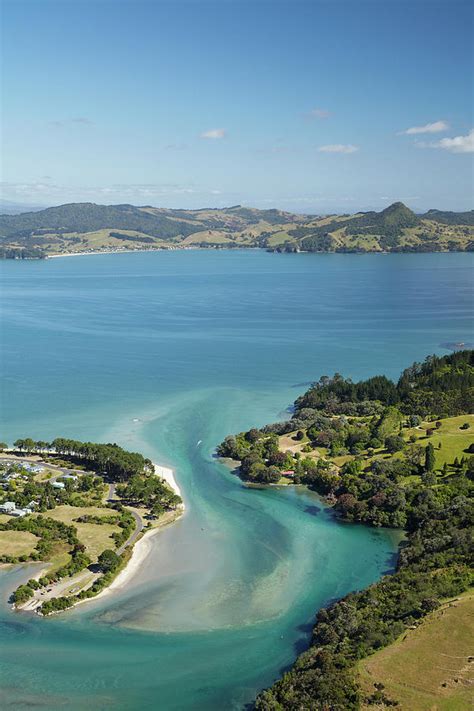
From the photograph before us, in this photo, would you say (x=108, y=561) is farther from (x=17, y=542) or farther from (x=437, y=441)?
(x=437, y=441)

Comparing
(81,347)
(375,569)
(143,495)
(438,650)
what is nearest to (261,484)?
(143,495)

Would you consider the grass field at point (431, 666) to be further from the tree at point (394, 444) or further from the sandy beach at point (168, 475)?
the sandy beach at point (168, 475)

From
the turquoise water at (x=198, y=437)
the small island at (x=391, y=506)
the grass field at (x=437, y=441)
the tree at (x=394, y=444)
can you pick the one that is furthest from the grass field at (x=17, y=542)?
the tree at (x=394, y=444)

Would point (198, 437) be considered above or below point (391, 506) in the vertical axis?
above

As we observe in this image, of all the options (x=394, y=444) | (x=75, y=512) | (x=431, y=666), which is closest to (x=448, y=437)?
(x=394, y=444)

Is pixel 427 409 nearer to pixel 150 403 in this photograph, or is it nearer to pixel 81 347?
pixel 150 403

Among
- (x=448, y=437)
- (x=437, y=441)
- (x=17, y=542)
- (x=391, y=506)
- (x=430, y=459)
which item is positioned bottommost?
(x=17, y=542)
